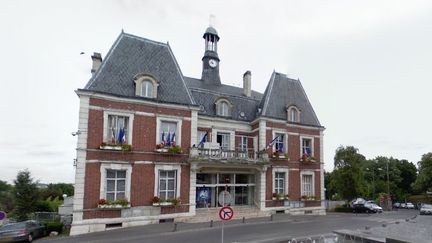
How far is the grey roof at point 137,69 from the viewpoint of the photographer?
1998 centimetres

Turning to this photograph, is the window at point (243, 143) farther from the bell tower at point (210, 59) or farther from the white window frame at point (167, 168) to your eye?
the bell tower at point (210, 59)

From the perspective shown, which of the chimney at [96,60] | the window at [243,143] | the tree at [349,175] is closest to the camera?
the chimney at [96,60]

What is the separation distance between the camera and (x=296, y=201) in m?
26.2

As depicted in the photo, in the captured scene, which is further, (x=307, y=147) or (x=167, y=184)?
(x=307, y=147)

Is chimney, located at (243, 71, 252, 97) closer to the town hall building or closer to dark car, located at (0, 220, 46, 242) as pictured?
the town hall building

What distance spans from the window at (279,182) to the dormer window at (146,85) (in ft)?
43.2

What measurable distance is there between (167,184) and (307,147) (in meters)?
14.8

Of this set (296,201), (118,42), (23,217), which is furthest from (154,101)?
(23,217)

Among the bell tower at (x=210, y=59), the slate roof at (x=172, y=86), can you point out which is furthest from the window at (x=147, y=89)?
the bell tower at (x=210, y=59)

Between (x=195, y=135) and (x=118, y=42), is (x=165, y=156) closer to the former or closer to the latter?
(x=195, y=135)

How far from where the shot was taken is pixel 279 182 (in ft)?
85.0

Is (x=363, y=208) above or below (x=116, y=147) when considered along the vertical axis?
below

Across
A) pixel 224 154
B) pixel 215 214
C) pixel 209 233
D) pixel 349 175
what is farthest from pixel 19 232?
pixel 349 175

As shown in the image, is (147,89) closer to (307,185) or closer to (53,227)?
(53,227)
